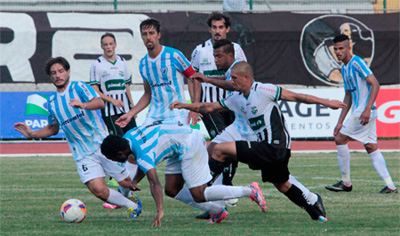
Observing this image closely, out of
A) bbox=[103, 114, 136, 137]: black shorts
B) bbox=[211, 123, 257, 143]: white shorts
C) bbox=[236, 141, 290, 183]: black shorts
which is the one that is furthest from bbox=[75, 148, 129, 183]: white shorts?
bbox=[103, 114, 136, 137]: black shorts

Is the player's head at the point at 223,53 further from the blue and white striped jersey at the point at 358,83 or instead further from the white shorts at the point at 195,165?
the blue and white striped jersey at the point at 358,83

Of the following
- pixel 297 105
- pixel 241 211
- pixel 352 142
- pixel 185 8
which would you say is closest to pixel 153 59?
pixel 241 211

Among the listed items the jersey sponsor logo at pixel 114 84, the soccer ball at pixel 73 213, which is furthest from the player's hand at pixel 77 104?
the jersey sponsor logo at pixel 114 84

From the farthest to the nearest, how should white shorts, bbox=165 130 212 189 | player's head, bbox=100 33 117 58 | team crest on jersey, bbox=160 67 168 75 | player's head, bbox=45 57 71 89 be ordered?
player's head, bbox=100 33 117 58, team crest on jersey, bbox=160 67 168 75, player's head, bbox=45 57 71 89, white shorts, bbox=165 130 212 189

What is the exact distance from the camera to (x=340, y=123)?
10.5 meters

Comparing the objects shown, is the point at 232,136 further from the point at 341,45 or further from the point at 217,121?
the point at 341,45

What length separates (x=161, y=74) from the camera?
8.68 metres

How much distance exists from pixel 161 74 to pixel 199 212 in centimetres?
178

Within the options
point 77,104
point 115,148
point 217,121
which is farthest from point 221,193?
point 217,121

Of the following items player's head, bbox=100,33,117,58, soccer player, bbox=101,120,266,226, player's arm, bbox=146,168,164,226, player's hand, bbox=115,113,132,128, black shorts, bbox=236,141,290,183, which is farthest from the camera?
player's head, bbox=100,33,117,58

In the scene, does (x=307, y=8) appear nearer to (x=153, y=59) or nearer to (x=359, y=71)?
(x=359, y=71)

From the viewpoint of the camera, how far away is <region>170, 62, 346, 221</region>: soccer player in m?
7.33

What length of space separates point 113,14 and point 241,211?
13001 millimetres

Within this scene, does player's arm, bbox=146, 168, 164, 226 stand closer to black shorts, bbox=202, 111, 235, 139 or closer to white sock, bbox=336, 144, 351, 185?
black shorts, bbox=202, 111, 235, 139
